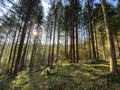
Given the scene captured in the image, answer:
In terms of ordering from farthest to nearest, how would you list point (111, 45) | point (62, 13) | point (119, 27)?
point (62, 13) < point (119, 27) < point (111, 45)

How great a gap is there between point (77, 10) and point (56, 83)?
1444 cm

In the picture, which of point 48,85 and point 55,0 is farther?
point 55,0

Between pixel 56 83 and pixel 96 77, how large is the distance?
277cm

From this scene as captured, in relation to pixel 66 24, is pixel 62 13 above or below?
above

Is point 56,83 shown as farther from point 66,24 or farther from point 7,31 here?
point 7,31

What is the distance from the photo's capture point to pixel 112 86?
7.95 m

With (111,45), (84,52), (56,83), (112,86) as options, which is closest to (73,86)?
(56,83)

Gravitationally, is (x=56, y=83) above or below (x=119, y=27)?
below

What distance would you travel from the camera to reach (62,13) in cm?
2633

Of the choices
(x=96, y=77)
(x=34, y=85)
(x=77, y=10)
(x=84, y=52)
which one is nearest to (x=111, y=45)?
(x=96, y=77)

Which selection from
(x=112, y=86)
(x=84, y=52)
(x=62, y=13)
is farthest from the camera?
(x=84, y=52)

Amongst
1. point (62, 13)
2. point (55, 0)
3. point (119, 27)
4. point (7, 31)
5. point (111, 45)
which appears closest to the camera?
point (111, 45)

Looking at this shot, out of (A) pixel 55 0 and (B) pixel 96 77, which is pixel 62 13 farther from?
(B) pixel 96 77

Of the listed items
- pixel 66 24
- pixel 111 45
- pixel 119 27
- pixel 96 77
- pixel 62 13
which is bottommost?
pixel 96 77
